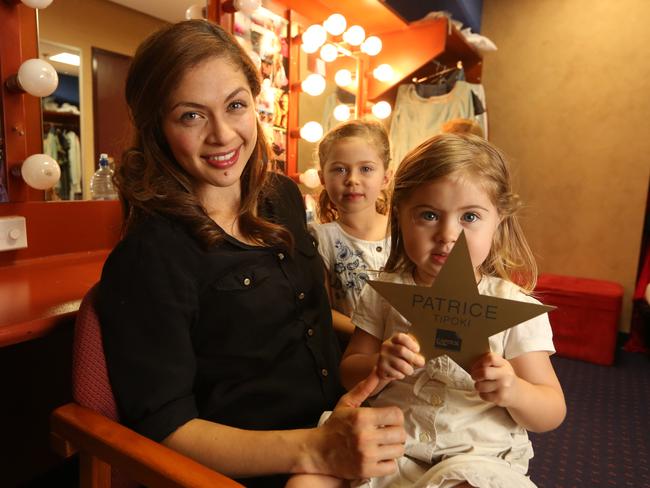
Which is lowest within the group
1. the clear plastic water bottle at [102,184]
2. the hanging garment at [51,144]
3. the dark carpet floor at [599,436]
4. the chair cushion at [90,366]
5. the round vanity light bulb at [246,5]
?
the dark carpet floor at [599,436]

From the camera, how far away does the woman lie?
0.87 meters

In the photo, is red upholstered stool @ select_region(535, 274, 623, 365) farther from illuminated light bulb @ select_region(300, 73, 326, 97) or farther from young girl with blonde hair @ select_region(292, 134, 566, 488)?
young girl with blonde hair @ select_region(292, 134, 566, 488)

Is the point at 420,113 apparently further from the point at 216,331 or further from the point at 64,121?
the point at 216,331

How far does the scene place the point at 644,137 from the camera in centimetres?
362

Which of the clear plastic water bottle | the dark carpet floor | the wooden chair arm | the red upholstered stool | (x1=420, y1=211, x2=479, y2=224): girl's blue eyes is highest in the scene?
the clear plastic water bottle

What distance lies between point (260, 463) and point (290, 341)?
288 mm

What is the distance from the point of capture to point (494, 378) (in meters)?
0.76

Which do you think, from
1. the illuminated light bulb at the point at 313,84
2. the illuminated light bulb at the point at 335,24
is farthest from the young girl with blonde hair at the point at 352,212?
the illuminated light bulb at the point at 335,24

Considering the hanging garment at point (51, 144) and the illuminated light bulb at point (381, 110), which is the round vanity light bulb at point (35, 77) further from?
the illuminated light bulb at point (381, 110)

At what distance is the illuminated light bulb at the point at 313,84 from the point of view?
277 centimetres

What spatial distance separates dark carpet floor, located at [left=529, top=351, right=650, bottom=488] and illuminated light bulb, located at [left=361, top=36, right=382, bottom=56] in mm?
2504

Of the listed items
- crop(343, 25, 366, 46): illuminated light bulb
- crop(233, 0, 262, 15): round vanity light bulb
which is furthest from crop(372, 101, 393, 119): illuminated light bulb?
crop(233, 0, 262, 15): round vanity light bulb

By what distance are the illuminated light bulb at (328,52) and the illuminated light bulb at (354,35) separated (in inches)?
5.5

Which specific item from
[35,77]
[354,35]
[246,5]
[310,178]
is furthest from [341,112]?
[35,77]
